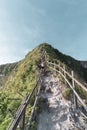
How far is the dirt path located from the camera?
805cm

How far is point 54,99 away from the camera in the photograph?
1095cm

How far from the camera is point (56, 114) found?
919cm

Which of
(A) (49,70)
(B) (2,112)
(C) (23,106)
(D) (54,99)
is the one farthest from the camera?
(A) (49,70)

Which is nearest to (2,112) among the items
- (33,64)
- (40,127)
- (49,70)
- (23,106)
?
(40,127)

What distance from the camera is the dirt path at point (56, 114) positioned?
26.4 ft

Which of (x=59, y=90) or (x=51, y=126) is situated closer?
(x=51, y=126)

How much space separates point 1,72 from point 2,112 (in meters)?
51.5

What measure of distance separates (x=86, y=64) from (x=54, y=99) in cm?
4938

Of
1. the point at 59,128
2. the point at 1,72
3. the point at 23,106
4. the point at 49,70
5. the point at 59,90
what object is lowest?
the point at 59,128

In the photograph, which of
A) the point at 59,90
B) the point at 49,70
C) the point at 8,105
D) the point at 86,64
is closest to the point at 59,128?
the point at 8,105

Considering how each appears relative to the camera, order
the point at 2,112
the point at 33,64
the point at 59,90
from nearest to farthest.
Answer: the point at 2,112, the point at 59,90, the point at 33,64

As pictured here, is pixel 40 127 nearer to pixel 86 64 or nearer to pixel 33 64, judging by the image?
pixel 33 64

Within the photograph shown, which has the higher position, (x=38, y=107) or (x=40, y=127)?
(x=38, y=107)

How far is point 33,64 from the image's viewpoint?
2059 cm
